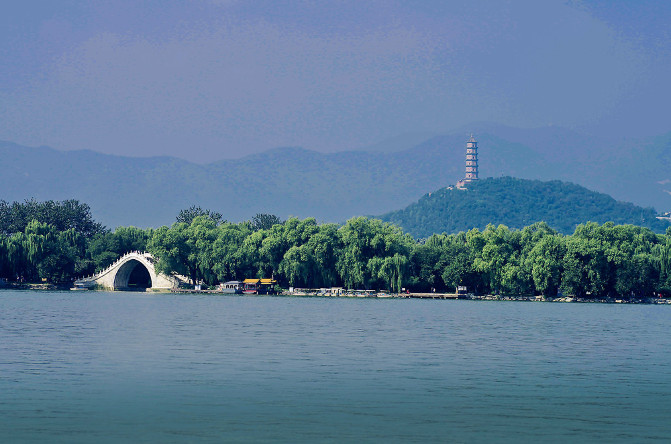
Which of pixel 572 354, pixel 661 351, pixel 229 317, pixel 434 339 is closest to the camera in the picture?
pixel 572 354

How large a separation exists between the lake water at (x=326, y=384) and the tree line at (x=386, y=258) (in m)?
38.9

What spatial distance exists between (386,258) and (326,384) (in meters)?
63.2

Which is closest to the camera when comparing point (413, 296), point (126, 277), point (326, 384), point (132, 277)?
point (326, 384)

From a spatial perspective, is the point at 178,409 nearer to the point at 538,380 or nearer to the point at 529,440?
the point at 529,440

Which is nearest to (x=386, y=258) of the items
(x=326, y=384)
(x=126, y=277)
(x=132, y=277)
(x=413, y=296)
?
(x=413, y=296)

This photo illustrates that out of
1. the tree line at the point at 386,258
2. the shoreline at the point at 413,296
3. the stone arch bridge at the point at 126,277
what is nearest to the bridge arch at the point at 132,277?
the stone arch bridge at the point at 126,277

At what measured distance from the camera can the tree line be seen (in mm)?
78438

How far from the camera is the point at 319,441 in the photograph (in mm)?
15523

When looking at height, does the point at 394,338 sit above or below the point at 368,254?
below

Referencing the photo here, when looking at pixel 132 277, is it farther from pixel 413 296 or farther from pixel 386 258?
pixel 386 258

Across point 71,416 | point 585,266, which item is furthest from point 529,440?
point 585,266

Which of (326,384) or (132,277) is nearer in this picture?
(326,384)

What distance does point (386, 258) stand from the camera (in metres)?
84.9

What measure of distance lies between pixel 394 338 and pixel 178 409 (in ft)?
59.8
